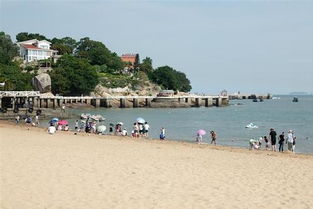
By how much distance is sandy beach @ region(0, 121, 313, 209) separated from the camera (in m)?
9.79

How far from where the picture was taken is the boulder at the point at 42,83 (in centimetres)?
7912

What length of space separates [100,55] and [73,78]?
1284 inches

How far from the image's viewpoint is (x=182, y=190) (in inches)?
435

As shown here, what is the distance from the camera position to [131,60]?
475 feet

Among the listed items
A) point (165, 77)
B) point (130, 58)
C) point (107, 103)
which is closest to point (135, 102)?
point (107, 103)

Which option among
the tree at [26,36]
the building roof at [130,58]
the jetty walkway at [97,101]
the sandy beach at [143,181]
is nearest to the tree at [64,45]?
the tree at [26,36]

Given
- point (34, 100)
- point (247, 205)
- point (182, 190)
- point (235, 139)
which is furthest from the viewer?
point (34, 100)

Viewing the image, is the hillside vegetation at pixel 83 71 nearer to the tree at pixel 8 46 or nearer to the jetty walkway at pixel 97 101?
the tree at pixel 8 46

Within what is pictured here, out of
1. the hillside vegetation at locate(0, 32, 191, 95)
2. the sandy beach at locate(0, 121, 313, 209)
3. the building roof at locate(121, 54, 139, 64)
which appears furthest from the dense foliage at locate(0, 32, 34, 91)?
the sandy beach at locate(0, 121, 313, 209)

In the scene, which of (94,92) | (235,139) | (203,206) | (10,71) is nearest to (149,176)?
(203,206)

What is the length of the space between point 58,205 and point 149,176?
12.7 feet

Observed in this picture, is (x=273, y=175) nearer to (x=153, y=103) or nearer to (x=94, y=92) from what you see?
(x=153, y=103)

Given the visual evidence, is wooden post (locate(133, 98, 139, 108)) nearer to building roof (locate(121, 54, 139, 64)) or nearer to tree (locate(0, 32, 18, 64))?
tree (locate(0, 32, 18, 64))

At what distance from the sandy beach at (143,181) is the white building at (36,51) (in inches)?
3919
